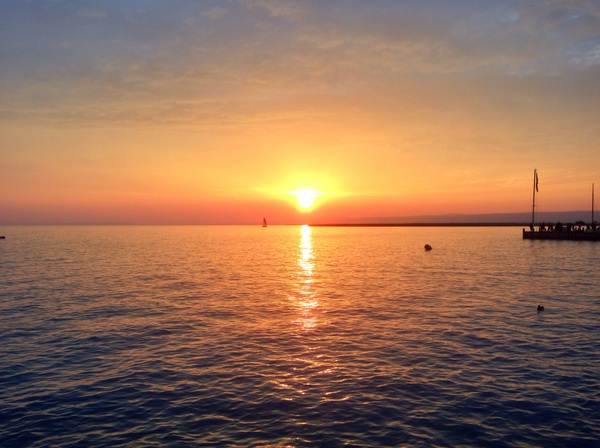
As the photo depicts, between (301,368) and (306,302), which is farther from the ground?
(301,368)

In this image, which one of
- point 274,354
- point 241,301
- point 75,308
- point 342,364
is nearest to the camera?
point 342,364

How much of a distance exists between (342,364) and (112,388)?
9.92 meters

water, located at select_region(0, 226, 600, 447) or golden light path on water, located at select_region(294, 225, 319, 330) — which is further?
golden light path on water, located at select_region(294, 225, 319, 330)

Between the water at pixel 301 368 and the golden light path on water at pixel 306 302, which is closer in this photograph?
the water at pixel 301 368

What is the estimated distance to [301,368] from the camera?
1950 centimetres

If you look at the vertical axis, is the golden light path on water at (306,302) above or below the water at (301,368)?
below

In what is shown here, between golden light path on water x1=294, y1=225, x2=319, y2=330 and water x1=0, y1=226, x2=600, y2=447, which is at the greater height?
water x1=0, y1=226, x2=600, y2=447

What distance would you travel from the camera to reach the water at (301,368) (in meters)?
→ 13.7

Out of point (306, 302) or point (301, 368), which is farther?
point (306, 302)

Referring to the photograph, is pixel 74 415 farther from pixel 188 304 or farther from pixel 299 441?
pixel 188 304

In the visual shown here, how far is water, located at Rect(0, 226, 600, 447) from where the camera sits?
13.7 m

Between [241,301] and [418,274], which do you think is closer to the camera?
[241,301]

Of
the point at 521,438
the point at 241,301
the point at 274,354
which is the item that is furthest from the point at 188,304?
the point at 521,438

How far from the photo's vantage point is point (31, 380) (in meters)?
18.1
